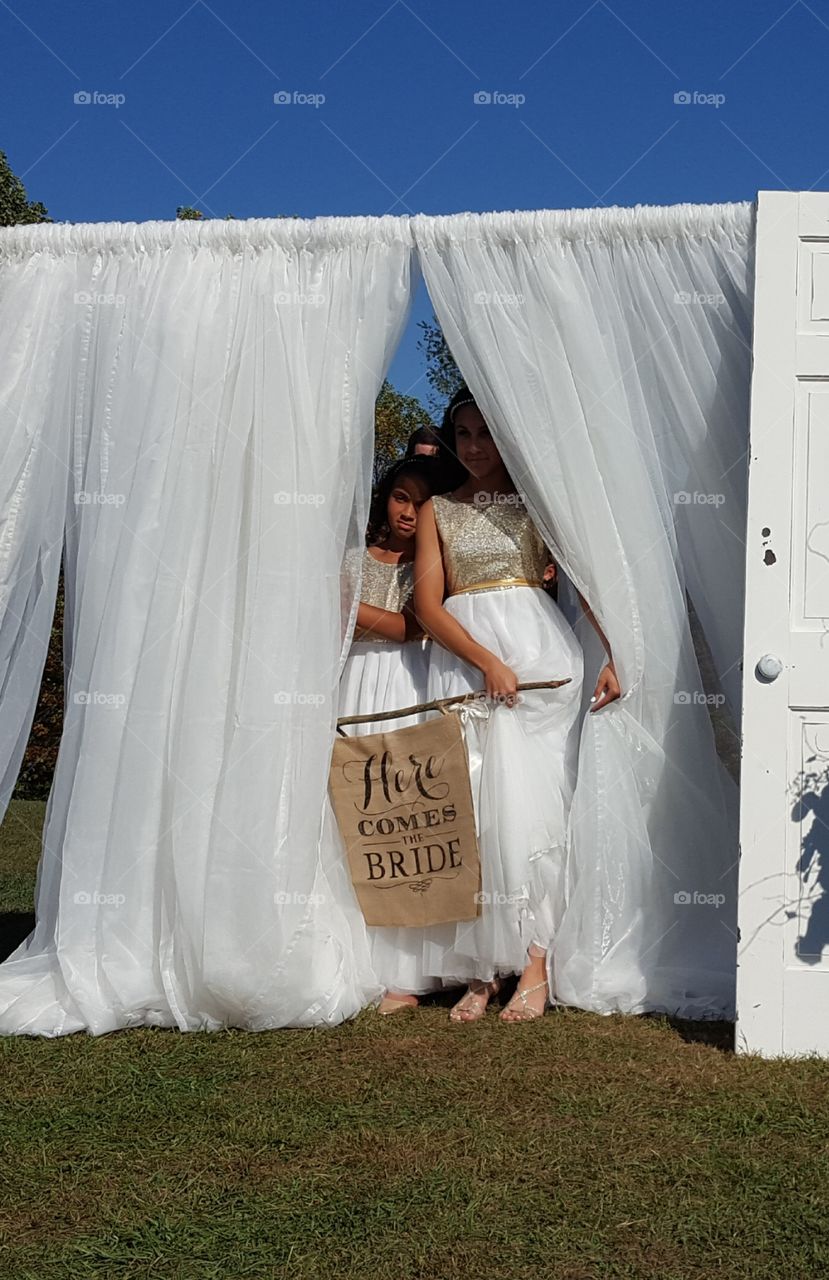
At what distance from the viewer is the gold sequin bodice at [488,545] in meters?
4.21

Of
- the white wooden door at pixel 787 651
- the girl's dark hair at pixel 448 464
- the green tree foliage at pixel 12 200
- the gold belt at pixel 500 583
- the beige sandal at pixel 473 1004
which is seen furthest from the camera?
the green tree foliage at pixel 12 200

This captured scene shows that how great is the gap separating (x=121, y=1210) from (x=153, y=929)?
4.46ft

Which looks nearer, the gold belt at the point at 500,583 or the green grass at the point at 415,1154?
the green grass at the point at 415,1154

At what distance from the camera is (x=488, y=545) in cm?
421

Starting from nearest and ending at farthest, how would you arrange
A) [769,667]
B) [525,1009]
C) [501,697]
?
[769,667], [525,1009], [501,697]

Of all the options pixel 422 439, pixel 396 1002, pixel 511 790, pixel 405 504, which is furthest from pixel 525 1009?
pixel 422 439

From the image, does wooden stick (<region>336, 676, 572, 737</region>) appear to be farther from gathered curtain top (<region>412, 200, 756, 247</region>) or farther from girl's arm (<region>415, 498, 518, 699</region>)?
gathered curtain top (<region>412, 200, 756, 247</region>)

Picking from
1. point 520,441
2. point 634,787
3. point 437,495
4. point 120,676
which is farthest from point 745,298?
point 120,676

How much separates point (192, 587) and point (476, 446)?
1041mm

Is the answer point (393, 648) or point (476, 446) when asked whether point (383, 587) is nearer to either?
point (393, 648)

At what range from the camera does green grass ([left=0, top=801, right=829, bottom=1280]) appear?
7.87 feet

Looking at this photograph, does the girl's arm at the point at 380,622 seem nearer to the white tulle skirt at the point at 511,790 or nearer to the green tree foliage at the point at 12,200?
the white tulle skirt at the point at 511,790

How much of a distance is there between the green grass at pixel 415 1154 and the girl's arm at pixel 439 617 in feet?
3.39

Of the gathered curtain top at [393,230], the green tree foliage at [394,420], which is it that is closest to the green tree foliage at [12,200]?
the green tree foliage at [394,420]
